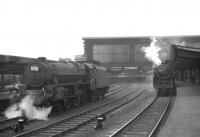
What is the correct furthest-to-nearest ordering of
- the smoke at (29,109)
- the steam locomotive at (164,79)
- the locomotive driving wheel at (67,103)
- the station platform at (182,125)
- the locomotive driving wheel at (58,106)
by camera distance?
1. the steam locomotive at (164,79)
2. the locomotive driving wheel at (67,103)
3. the locomotive driving wheel at (58,106)
4. the smoke at (29,109)
5. the station platform at (182,125)

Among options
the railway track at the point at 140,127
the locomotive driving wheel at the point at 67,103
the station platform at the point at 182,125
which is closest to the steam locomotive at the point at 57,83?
the locomotive driving wheel at the point at 67,103

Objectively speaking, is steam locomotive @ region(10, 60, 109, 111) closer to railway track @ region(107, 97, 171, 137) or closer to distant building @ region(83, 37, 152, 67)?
railway track @ region(107, 97, 171, 137)

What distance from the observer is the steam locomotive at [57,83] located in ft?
51.2

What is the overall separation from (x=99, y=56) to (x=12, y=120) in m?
53.3

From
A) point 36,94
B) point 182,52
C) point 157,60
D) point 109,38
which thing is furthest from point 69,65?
point 109,38

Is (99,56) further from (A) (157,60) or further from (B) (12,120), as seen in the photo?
(B) (12,120)

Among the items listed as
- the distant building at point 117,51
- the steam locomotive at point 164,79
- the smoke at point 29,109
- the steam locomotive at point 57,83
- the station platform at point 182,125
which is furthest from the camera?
the distant building at point 117,51

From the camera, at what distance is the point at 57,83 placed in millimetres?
16672

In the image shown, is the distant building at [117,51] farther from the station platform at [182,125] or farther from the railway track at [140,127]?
the railway track at [140,127]

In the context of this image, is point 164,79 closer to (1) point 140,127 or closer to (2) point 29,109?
(2) point 29,109

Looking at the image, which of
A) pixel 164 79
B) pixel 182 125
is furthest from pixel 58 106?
pixel 164 79

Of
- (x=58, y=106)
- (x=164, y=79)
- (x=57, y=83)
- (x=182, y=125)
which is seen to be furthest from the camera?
(x=164, y=79)

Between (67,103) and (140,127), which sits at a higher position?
(67,103)

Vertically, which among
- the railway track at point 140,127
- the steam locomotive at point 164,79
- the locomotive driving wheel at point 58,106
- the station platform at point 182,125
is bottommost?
the railway track at point 140,127
